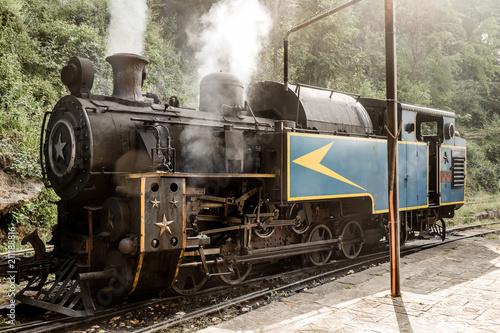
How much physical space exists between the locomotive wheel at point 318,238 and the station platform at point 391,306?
3.75 feet

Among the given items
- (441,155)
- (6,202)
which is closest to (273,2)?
(441,155)

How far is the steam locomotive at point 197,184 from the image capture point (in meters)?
4.41

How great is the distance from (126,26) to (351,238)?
19.5 ft

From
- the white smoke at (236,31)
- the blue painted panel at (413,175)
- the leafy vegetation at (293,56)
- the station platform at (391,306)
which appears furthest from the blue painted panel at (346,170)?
the leafy vegetation at (293,56)

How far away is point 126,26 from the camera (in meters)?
8.05

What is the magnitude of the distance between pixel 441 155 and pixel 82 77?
7.56 meters

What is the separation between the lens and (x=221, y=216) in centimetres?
570

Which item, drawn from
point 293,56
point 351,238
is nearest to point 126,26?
point 351,238

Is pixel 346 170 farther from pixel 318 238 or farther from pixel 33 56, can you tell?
pixel 33 56

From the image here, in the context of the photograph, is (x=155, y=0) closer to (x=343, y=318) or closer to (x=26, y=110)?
(x=26, y=110)

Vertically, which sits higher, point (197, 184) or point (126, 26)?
point (126, 26)

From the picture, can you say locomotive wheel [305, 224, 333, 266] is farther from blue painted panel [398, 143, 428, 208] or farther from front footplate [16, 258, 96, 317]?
front footplate [16, 258, 96, 317]

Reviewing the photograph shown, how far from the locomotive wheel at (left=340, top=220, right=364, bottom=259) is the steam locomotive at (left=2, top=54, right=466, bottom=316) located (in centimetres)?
3

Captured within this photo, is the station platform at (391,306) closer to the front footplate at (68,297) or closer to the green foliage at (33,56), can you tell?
the front footplate at (68,297)
